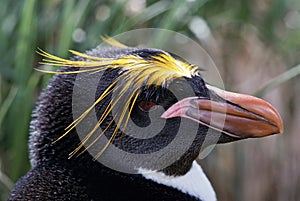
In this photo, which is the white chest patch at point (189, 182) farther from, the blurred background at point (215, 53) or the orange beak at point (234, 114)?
the blurred background at point (215, 53)

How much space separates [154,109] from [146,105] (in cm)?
2

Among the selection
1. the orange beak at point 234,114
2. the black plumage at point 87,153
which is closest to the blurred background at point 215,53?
the black plumage at point 87,153

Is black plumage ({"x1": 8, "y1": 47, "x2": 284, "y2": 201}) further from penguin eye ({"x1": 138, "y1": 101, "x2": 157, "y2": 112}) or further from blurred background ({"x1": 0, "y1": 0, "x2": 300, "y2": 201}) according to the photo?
blurred background ({"x1": 0, "y1": 0, "x2": 300, "y2": 201})

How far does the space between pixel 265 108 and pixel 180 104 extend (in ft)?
0.51

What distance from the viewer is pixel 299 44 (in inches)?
97.2

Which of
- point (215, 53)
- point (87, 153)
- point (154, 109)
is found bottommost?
point (87, 153)

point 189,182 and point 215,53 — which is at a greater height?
point 215,53

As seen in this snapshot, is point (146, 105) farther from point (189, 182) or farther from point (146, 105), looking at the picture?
point (189, 182)

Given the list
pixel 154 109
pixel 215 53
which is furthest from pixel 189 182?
pixel 215 53

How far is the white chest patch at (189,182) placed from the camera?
138 cm

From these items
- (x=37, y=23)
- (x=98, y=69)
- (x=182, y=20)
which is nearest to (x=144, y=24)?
(x=182, y=20)

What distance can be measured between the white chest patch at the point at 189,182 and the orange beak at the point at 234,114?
0.12 metres

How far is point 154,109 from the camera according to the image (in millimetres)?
1351

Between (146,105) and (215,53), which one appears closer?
(146,105)
